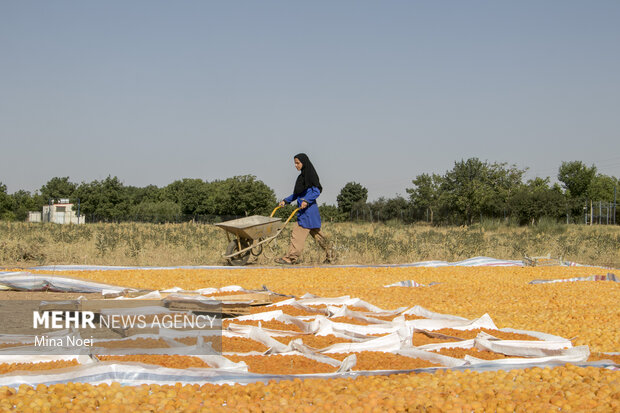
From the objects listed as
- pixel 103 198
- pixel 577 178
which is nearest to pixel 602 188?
pixel 577 178

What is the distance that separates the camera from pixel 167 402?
8.82 feet

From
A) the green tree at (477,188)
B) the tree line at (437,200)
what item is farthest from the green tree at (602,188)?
the green tree at (477,188)

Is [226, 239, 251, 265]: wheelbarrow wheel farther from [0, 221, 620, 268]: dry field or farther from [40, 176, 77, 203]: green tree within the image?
[40, 176, 77, 203]: green tree

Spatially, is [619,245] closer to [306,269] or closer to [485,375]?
[306,269]

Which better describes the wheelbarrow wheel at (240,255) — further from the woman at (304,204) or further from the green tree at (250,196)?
the green tree at (250,196)

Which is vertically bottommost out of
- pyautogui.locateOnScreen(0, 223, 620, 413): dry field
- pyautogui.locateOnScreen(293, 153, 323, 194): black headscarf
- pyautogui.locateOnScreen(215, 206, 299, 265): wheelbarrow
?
pyautogui.locateOnScreen(0, 223, 620, 413): dry field

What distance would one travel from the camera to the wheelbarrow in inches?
381

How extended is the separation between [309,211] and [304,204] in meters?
0.23

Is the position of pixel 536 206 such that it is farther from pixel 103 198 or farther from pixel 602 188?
pixel 103 198

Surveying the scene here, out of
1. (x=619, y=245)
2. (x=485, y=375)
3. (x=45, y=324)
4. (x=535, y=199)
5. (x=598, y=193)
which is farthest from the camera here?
(x=598, y=193)

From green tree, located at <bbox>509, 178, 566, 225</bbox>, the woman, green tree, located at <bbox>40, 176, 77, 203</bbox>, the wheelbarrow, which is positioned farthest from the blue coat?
green tree, located at <bbox>40, 176, 77, 203</bbox>

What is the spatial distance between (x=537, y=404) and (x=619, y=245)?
516 inches

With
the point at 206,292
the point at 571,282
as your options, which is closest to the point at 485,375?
the point at 206,292

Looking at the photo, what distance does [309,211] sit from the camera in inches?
398
